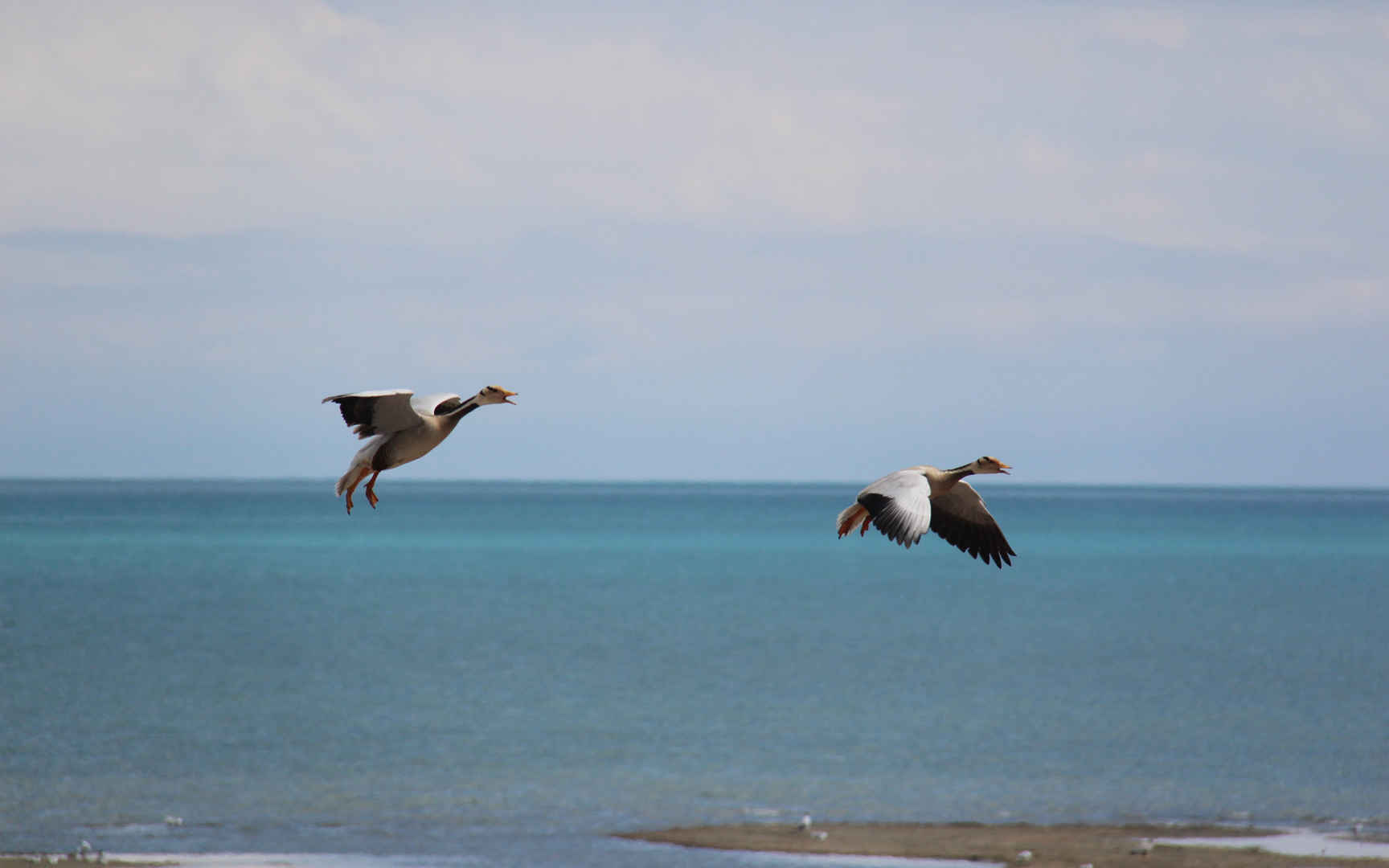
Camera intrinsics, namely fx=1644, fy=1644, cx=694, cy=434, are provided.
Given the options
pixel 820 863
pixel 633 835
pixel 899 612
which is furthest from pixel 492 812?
pixel 899 612

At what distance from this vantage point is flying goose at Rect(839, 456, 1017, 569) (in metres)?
12.3

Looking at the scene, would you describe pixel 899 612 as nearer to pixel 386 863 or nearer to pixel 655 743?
pixel 655 743

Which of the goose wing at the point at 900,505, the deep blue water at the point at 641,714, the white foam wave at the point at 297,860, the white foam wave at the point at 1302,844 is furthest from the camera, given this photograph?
the deep blue water at the point at 641,714

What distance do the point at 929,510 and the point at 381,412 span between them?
4.30 m

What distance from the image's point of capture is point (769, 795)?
59031 mm

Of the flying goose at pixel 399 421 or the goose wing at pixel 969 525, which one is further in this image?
the goose wing at pixel 969 525

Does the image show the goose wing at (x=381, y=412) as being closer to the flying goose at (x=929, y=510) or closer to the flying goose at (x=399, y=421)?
the flying goose at (x=399, y=421)

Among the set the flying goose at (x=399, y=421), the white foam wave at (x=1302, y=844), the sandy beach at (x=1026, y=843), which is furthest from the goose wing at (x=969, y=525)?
the white foam wave at (x=1302, y=844)

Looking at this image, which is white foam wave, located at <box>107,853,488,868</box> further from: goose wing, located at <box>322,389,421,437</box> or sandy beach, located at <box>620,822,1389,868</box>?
goose wing, located at <box>322,389,421,437</box>

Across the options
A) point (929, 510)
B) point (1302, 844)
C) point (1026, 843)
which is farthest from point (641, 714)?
point (929, 510)

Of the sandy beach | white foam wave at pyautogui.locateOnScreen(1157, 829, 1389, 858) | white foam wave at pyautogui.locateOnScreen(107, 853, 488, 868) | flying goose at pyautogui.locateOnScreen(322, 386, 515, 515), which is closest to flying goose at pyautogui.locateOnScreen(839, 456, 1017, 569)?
flying goose at pyautogui.locateOnScreen(322, 386, 515, 515)

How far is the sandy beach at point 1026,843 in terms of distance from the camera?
45.1m

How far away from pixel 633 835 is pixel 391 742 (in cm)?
2357

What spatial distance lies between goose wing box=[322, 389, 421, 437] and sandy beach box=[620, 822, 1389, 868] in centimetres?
3546
